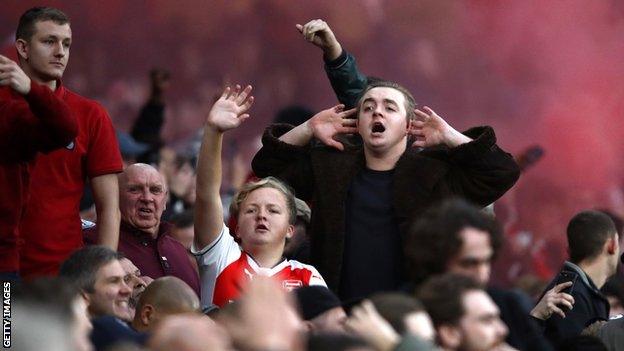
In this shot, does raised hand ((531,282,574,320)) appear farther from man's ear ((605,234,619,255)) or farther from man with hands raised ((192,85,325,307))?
man with hands raised ((192,85,325,307))

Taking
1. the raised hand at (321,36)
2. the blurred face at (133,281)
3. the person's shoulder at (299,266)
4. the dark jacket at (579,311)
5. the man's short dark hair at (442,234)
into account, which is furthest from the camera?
the dark jacket at (579,311)

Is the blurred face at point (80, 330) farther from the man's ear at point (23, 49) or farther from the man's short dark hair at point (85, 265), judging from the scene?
the man's ear at point (23, 49)

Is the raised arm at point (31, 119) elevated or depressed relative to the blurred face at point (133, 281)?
elevated

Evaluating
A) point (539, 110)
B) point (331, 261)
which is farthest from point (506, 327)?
point (539, 110)

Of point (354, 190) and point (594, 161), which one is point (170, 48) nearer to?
point (594, 161)

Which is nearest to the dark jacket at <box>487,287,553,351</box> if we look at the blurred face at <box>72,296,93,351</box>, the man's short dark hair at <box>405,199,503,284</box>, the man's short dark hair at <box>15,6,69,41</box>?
the man's short dark hair at <box>405,199,503,284</box>

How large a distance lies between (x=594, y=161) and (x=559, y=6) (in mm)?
1171

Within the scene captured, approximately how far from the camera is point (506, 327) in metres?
6.60

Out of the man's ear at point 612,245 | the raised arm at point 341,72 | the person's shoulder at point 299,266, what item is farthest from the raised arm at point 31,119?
the man's ear at point 612,245

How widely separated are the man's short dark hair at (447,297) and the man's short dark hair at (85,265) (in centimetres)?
129

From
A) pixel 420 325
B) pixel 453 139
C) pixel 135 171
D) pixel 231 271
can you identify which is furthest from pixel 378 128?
pixel 420 325

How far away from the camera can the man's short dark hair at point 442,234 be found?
21.0 feet

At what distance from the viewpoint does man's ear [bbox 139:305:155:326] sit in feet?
22.6

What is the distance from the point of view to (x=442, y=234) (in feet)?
21.1
